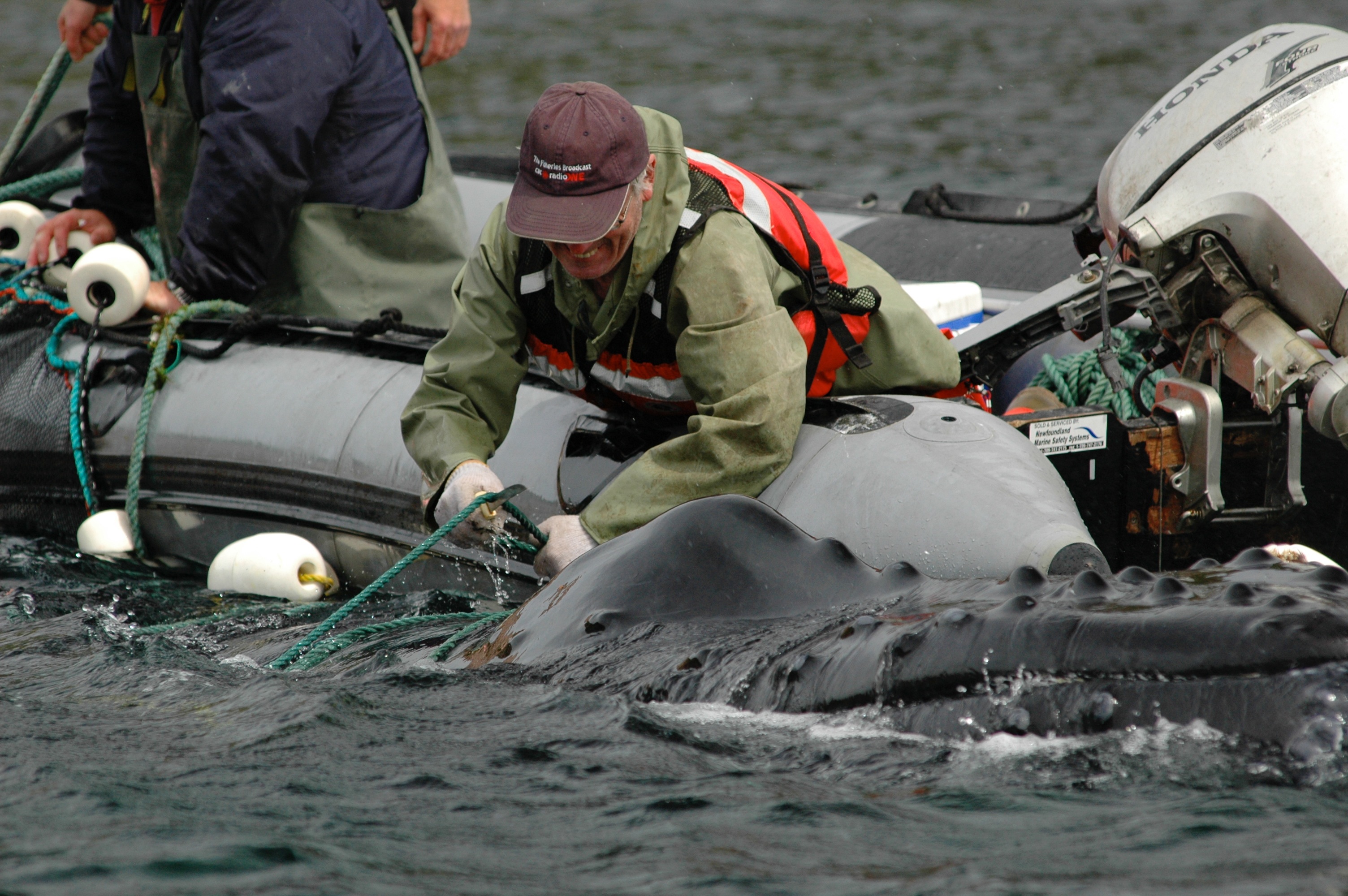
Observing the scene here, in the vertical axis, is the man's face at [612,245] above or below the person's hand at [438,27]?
below

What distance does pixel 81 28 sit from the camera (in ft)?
17.4

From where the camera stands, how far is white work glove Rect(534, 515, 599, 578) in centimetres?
322

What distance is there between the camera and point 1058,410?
354 cm

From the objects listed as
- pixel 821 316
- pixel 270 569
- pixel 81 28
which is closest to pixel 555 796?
pixel 821 316

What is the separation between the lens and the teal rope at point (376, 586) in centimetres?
294

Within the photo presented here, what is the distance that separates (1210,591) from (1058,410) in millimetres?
1580

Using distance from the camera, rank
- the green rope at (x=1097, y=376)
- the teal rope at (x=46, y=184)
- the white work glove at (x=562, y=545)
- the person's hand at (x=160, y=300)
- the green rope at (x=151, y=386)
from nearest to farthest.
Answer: the white work glove at (x=562, y=545)
the green rope at (x=1097, y=376)
the green rope at (x=151, y=386)
the person's hand at (x=160, y=300)
the teal rope at (x=46, y=184)

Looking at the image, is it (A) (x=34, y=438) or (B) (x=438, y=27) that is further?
(B) (x=438, y=27)

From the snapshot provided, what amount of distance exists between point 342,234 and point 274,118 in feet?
1.69

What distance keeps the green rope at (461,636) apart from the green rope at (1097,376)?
1.90 meters

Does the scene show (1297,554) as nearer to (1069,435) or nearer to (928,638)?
(1069,435)

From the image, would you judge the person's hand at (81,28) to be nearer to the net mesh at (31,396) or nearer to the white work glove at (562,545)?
the net mesh at (31,396)

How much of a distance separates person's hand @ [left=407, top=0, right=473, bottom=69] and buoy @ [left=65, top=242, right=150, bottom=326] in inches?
59.0

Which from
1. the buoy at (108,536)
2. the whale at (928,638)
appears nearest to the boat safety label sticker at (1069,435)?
the whale at (928,638)
